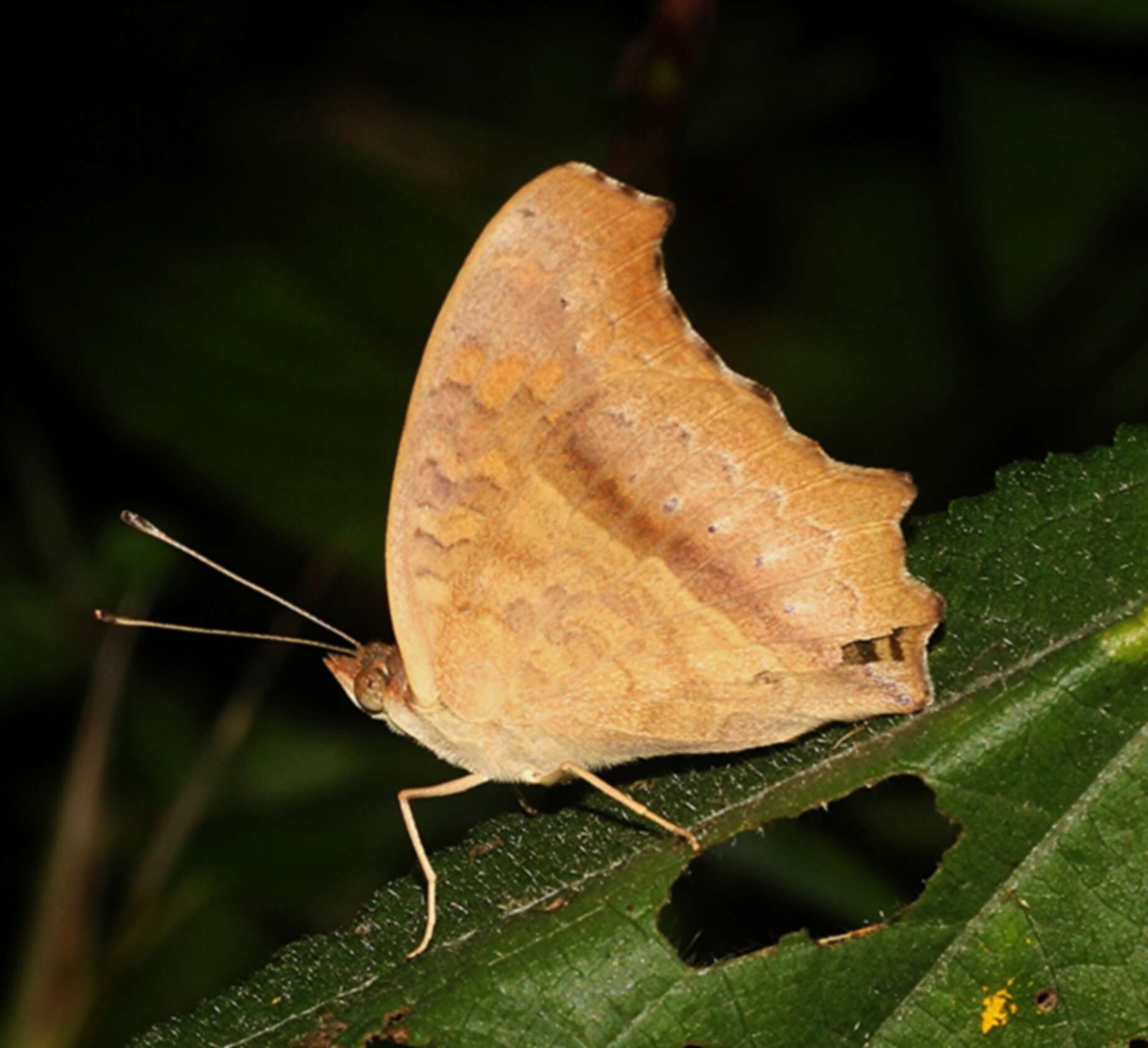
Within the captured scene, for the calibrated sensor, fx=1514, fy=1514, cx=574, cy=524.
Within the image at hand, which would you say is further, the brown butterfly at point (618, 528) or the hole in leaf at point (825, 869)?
the hole in leaf at point (825, 869)

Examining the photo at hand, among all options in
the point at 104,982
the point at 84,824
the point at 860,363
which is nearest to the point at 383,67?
the point at 860,363

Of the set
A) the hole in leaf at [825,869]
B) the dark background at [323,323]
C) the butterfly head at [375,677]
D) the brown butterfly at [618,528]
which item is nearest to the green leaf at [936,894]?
the brown butterfly at [618,528]

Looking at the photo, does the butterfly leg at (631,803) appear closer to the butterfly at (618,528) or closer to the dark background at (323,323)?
the butterfly at (618,528)

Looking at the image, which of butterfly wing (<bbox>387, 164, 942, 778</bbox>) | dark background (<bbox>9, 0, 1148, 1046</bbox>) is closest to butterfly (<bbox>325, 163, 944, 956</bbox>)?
butterfly wing (<bbox>387, 164, 942, 778</bbox>)

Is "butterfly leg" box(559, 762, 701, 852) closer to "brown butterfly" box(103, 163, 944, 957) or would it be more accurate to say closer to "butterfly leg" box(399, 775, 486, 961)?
"brown butterfly" box(103, 163, 944, 957)

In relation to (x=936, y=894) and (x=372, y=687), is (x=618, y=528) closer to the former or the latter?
(x=372, y=687)

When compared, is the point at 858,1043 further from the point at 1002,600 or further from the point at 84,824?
the point at 84,824
